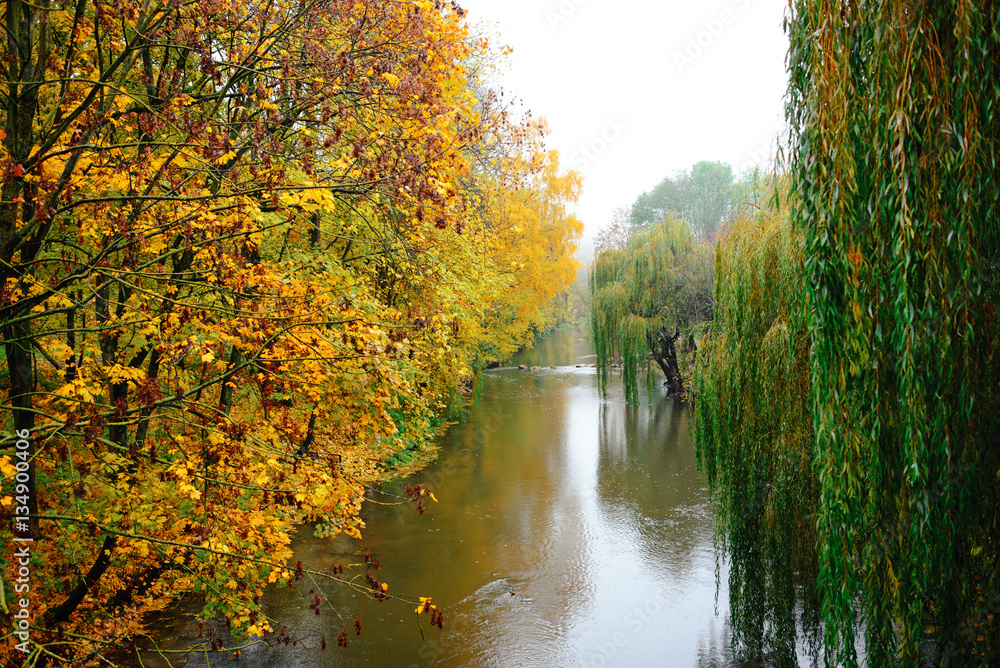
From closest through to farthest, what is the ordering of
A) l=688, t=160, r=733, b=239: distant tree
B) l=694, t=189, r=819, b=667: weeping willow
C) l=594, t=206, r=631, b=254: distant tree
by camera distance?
l=694, t=189, r=819, b=667: weeping willow
l=594, t=206, r=631, b=254: distant tree
l=688, t=160, r=733, b=239: distant tree

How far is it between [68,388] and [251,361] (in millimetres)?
1457

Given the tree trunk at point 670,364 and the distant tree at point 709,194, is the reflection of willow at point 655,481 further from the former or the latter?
the distant tree at point 709,194

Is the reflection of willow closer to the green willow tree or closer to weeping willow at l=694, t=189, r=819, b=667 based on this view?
weeping willow at l=694, t=189, r=819, b=667

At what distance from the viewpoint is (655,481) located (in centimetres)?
1495

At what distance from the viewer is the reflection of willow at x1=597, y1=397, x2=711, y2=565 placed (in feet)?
38.6

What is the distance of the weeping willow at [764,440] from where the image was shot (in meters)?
6.18

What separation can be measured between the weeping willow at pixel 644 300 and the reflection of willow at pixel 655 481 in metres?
1.29

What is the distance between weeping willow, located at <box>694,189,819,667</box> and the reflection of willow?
405 cm

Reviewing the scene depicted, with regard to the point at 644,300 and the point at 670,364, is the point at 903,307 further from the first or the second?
the point at 670,364

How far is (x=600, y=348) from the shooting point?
21.6 metres

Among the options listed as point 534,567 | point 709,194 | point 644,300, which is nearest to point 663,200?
point 709,194

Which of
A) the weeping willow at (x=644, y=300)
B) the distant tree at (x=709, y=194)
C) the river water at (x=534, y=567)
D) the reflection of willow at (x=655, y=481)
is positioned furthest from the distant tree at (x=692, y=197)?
the river water at (x=534, y=567)

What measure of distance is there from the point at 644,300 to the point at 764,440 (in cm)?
1407

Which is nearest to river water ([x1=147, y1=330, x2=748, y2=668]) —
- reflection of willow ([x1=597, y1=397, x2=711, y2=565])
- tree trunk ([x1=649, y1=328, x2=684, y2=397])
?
reflection of willow ([x1=597, y1=397, x2=711, y2=565])
